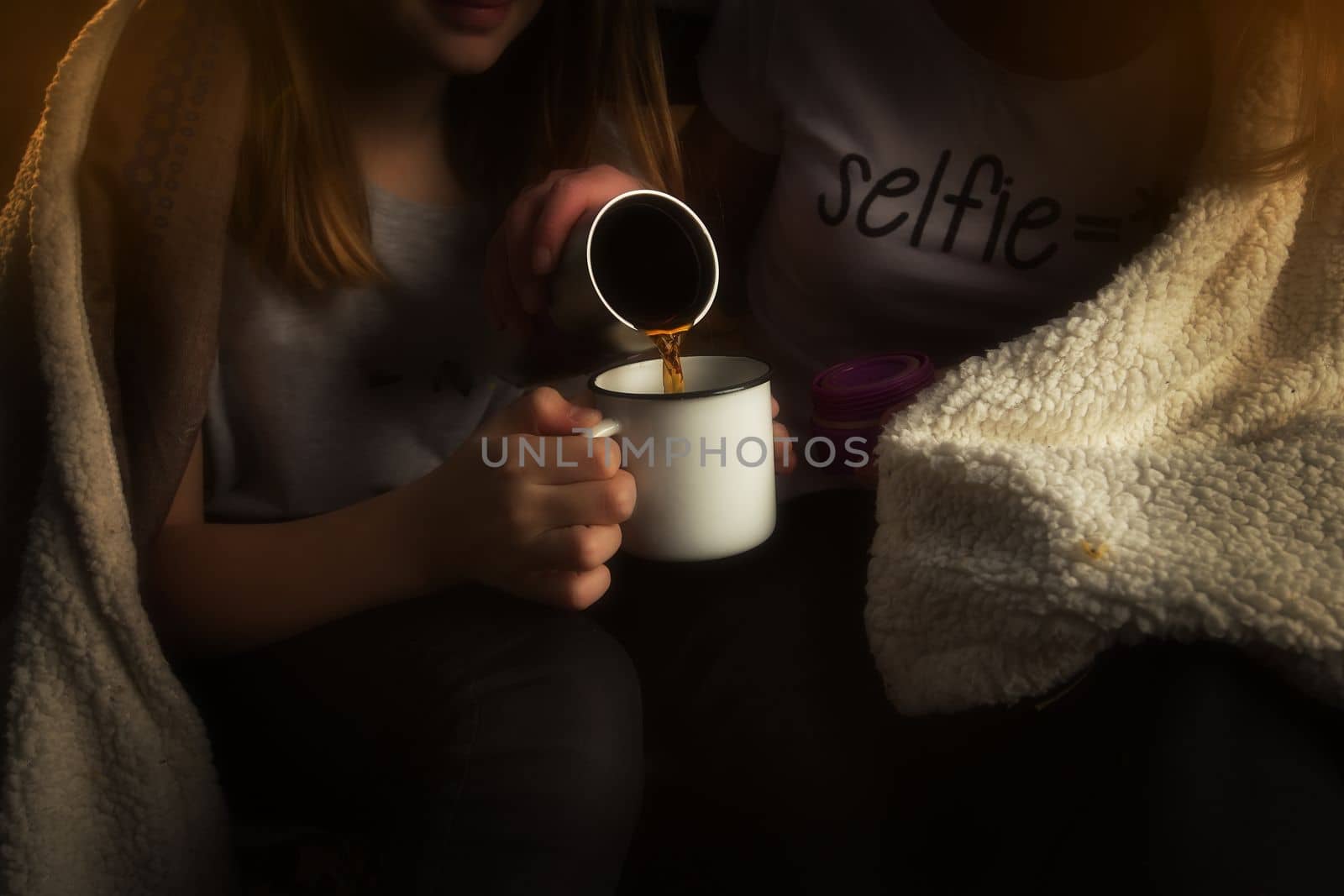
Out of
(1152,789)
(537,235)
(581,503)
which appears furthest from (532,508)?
(1152,789)

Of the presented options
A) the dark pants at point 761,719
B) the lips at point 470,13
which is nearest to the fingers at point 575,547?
the dark pants at point 761,719

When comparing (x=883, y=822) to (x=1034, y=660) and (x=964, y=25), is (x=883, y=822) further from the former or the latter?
(x=964, y=25)

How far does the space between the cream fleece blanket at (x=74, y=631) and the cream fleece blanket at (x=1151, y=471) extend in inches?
15.4

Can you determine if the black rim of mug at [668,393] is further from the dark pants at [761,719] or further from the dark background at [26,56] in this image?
the dark background at [26,56]

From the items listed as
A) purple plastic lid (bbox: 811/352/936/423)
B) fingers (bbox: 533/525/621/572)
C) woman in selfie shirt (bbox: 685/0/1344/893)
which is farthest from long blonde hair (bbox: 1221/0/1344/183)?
fingers (bbox: 533/525/621/572)

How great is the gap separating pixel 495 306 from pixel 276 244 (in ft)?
0.47

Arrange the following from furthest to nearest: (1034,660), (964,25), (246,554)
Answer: (964,25), (246,554), (1034,660)

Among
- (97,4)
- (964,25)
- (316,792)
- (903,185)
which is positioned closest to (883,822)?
(316,792)

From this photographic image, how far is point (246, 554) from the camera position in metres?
0.51

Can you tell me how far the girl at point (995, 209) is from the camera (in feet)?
1.25

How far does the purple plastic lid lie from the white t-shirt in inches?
2.7

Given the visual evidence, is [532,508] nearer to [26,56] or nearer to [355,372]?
[355,372]

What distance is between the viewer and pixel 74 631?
45cm

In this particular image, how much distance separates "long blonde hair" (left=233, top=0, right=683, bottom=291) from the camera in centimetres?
54
